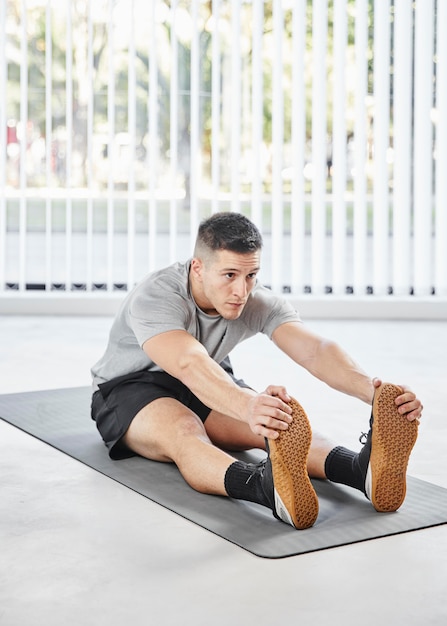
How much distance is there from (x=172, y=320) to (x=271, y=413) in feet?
1.95

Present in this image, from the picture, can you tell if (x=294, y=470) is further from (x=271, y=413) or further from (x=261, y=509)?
(x=261, y=509)

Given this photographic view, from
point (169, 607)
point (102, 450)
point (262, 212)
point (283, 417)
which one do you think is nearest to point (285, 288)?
point (262, 212)

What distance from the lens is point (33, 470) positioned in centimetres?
319

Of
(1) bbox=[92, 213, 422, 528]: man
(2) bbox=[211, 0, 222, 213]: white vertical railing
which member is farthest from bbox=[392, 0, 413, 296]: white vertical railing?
(1) bbox=[92, 213, 422, 528]: man

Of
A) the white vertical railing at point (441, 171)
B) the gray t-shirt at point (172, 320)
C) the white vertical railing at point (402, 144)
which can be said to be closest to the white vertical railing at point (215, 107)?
the white vertical railing at point (402, 144)

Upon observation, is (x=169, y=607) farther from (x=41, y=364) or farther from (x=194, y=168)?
(x=194, y=168)

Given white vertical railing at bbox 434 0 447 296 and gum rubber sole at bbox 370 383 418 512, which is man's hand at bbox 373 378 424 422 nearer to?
gum rubber sole at bbox 370 383 418 512

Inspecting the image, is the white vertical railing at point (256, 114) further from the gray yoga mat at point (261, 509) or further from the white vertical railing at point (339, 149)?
the gray yoga mat at point (261, 509)

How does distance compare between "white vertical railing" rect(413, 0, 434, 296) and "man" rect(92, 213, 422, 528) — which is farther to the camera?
"white vertical railing" rect(413, 0, 434, 296)

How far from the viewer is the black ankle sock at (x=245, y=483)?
2.69m

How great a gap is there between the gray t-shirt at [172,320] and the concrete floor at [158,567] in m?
0.36

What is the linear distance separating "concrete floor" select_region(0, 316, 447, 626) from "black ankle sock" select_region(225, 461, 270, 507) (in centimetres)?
16

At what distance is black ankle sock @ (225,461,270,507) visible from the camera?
2.69m

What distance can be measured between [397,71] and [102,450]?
160 inches
